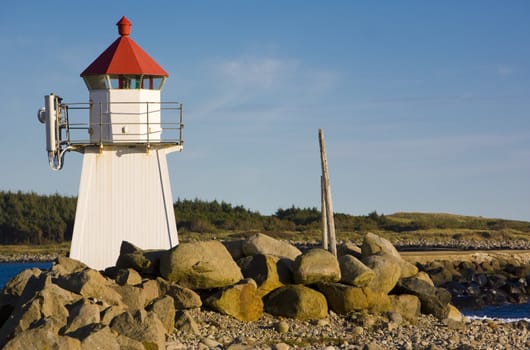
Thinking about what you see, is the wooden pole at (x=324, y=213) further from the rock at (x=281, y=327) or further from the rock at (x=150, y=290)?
the rock at (x=150, y=290)

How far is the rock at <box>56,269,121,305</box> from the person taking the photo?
16672 millimetres

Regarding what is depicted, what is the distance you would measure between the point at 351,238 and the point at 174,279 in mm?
35758

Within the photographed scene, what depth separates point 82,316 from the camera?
14773mm

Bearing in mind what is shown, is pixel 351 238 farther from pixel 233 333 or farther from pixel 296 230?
pixel 233 333

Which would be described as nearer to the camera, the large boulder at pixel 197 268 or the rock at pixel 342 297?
the large boulder at pixel 197 268

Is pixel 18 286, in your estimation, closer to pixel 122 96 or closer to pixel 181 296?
pixel 181 296

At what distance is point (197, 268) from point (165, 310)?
2183 mm

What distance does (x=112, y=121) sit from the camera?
2212 cm

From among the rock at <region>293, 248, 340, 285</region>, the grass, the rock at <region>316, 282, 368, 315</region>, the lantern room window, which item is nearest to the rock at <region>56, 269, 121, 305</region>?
the rock at <region>293, 248, 340, 285</region>

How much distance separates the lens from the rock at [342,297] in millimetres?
19719

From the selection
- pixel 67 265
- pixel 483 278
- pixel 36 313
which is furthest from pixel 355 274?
pixel 483 278

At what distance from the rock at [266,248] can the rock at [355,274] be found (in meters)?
1.57

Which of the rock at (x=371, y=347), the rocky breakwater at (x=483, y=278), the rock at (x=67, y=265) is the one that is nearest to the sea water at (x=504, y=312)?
the rocky breakwater at (x=483, y=278)

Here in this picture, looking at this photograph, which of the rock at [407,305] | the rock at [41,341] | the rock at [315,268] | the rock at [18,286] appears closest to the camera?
the rock at [41,341]
